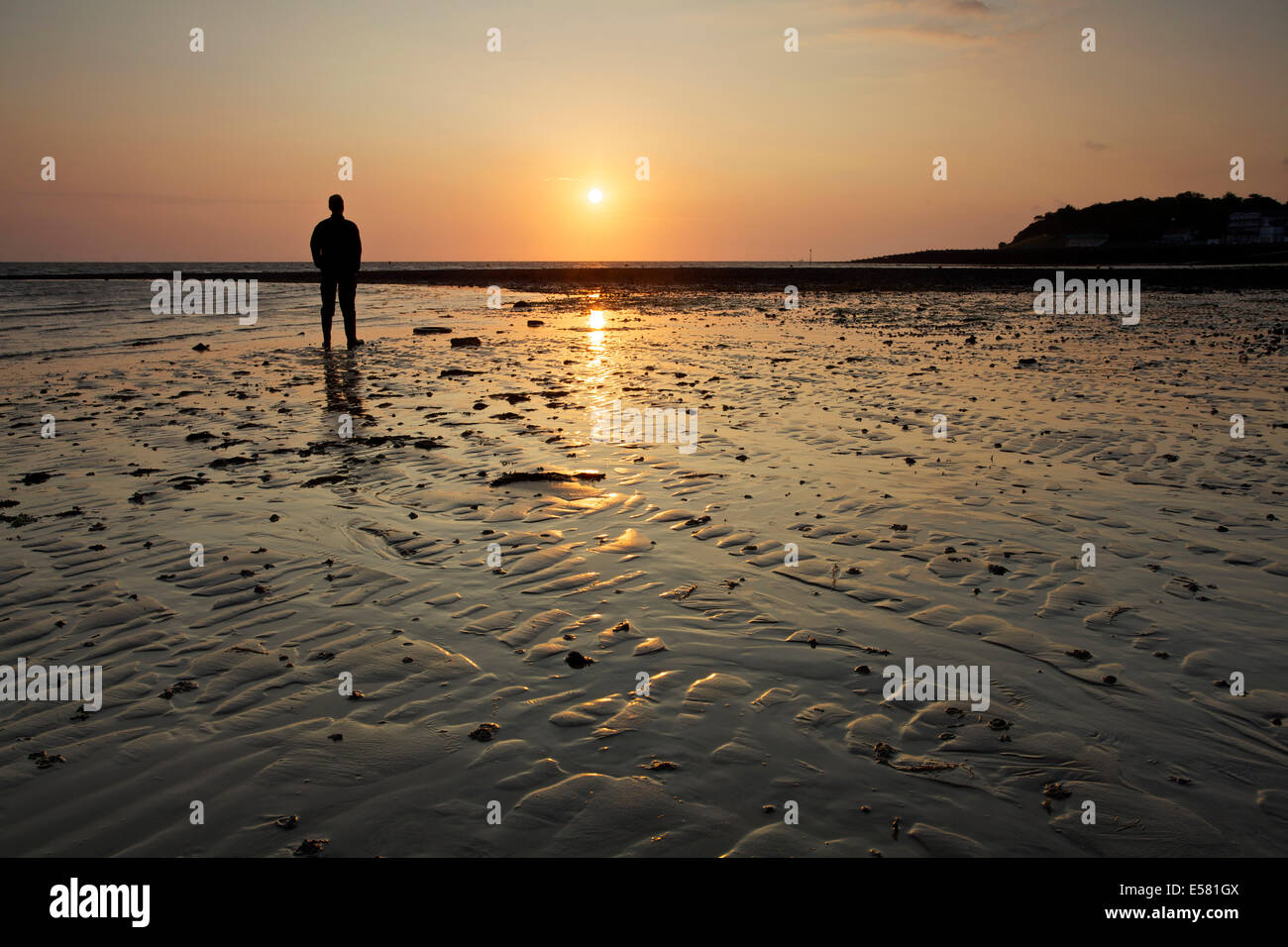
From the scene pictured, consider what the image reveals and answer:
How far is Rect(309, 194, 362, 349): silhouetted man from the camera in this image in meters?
16.7

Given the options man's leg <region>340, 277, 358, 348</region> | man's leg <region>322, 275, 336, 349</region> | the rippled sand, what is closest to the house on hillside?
man's leg <region>340, 277, 358, 348</region>

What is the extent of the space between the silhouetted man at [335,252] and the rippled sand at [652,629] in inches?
295

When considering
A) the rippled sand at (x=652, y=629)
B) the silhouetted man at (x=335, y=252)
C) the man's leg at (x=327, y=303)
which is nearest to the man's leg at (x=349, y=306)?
the silhouetted man at (x=335, y=252)

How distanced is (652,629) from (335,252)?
1558cm

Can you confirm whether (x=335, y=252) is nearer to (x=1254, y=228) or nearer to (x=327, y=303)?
(x=327, y=303)

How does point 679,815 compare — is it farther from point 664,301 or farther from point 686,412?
point 664,301

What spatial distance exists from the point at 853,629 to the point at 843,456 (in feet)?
13.1

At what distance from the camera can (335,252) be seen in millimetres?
16906

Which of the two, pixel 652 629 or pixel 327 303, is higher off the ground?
pixel 327 303

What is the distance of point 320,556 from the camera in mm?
5516

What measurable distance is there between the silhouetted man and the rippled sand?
24.6 feet

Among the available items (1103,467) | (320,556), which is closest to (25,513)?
(320,556)

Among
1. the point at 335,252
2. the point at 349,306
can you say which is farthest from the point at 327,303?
the point at 335,252

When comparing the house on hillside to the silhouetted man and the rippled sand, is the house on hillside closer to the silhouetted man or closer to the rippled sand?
the silhouetted man
